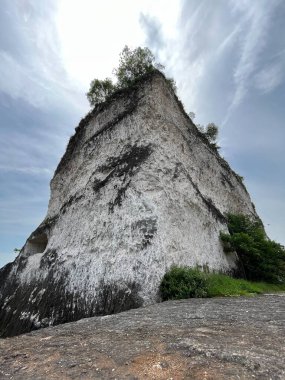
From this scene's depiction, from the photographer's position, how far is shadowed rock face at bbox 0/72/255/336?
11477 millimetres

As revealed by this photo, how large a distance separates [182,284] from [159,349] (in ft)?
20.2

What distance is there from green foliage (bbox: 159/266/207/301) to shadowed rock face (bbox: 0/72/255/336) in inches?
10.9

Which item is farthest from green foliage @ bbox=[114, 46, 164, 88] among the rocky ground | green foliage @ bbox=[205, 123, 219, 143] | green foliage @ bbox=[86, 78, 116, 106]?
the rocky ground

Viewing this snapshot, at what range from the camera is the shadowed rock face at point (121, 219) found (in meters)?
11.5

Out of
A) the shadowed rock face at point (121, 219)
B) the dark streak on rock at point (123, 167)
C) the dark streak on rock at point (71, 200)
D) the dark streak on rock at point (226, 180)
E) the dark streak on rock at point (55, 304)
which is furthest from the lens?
the dark streak on rock at point (226, 180)

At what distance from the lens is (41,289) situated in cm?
1345

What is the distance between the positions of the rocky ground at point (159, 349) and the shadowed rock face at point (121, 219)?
374cm

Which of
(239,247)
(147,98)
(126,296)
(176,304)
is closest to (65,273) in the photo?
(126,296)

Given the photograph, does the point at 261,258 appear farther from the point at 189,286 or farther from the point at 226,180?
the point at 189,286

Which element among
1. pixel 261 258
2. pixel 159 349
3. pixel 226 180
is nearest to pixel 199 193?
pixel 261 258

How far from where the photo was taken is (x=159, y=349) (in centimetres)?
492

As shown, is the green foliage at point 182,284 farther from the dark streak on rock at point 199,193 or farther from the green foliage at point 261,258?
the green foliage at point 261,258

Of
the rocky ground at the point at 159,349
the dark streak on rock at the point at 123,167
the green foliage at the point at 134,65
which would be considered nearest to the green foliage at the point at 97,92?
the green foliage at the point at 134,65

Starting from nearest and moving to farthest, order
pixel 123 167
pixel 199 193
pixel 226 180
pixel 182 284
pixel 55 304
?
pixel 182 284, pixel 55 304, pixel 123 167, pixel 199 193, pixel 226 180
